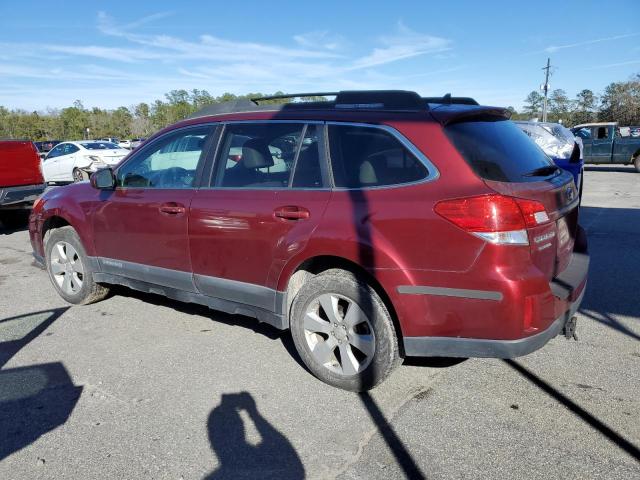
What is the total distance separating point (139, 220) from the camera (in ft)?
13.9

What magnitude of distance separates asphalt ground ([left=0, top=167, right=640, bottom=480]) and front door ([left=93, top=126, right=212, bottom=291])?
0.56m

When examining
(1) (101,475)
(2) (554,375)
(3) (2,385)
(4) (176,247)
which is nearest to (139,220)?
(4) (176,247)

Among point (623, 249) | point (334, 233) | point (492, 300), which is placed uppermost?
point (334, 233)

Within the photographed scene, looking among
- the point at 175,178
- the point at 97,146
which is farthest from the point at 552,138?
the point at 97,146

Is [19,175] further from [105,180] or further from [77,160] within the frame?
[77,160]

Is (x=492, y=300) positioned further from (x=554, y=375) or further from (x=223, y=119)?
(x=223, y=119)

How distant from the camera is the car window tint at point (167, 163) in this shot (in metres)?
4.06

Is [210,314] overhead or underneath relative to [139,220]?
underneath

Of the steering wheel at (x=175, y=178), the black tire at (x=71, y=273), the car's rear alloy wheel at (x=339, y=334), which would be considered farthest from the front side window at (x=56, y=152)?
the car's rear alloy wheel at (x=339, y=334)

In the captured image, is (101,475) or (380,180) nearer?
(101,475)

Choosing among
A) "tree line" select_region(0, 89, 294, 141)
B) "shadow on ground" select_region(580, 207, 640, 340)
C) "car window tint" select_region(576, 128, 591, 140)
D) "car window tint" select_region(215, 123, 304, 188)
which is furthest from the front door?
"tree line" select_region(0, 89, 294, 141)

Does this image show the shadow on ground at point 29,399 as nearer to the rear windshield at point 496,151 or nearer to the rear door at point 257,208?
the rear door at point 257,208

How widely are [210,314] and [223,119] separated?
1.82m

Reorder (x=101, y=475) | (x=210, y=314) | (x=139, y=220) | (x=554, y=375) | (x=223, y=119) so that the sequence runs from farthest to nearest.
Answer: (x=210, y=314) → (x=139, y=220) → (x=223, y=119) → (x=554, y=375) → (x=101, y=475)
